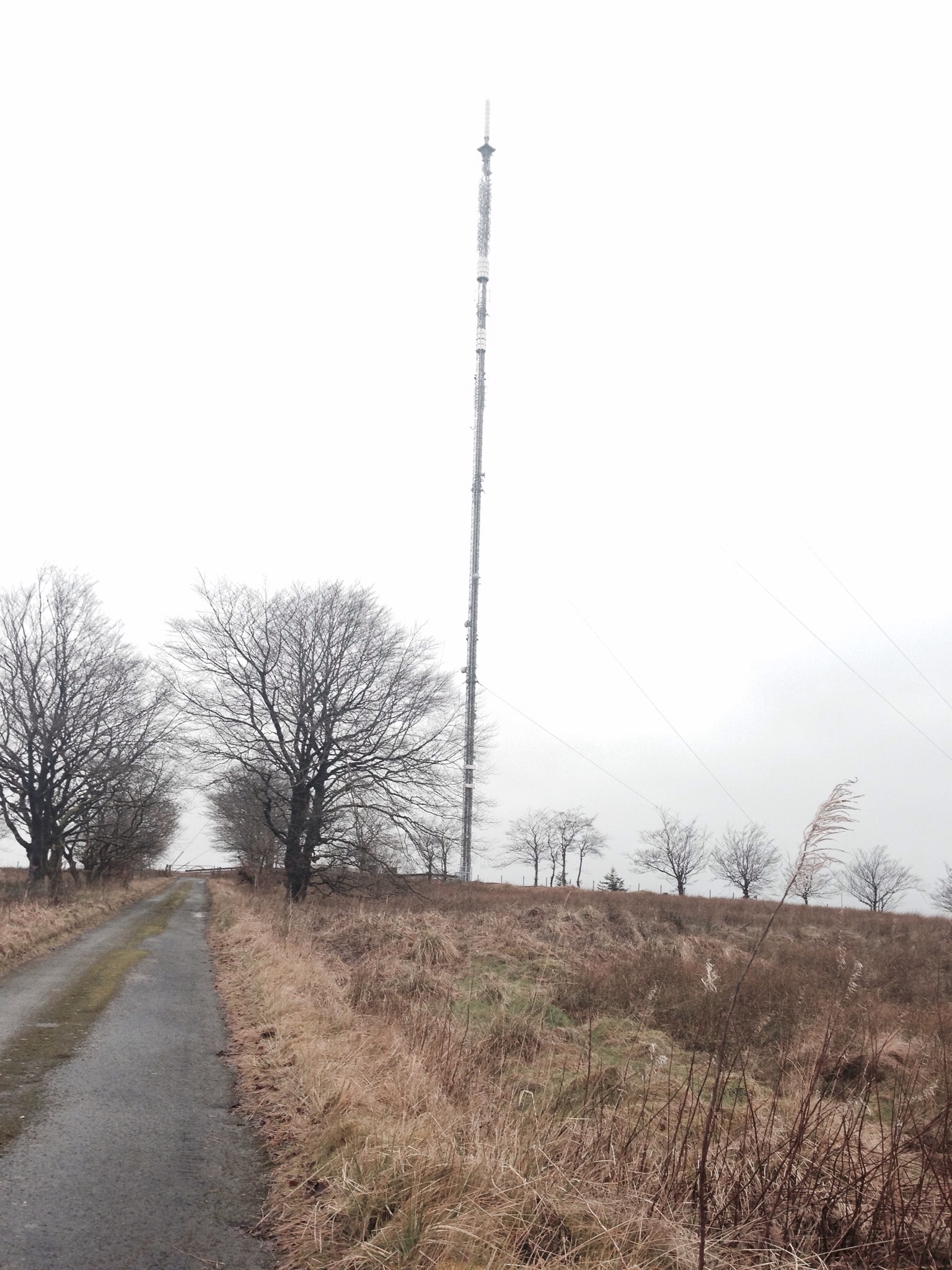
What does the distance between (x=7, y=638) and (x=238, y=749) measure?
362 inches

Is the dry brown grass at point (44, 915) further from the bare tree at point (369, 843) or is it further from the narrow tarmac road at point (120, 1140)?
the bare tree at point (369, 843)

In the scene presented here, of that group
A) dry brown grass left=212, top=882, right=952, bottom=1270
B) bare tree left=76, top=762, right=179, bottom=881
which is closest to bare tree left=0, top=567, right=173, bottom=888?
bare tree left=76, top=762, right=179, bottom=881

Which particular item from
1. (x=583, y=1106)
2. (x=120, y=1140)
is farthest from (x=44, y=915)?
(x=583, y=1106)

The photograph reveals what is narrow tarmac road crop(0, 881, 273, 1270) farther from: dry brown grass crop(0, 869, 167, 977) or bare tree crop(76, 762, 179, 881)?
bare tree crop(76, 762, 179, 881)

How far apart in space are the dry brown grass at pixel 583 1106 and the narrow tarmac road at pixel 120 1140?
0.91ft

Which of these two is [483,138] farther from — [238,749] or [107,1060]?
[107,1060]

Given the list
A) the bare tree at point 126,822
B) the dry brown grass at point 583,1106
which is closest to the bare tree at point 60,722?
the bare tree at point 126,822

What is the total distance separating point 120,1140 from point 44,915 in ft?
44.5

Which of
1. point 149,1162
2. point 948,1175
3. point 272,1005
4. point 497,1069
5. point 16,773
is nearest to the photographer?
point 948,1175

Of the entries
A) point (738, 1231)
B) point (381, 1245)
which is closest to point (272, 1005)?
point (381, 1245)

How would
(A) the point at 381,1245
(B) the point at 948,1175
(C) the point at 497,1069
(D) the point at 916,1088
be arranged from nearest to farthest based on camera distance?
(B) the point at 948,1175 → (A) the point at 381,1245 → (C) the point at 497,1069 → (D) the point at 916,1088

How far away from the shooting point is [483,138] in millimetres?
25641

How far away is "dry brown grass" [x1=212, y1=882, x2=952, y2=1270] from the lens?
9.91ft

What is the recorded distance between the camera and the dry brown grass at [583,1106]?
119 inches
